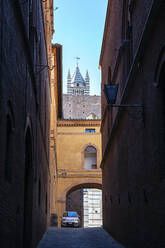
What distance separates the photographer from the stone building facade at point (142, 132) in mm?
8461

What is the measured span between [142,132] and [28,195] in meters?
3.89

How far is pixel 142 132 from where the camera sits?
10.2 meters

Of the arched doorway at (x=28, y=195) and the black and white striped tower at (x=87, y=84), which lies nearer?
the arched doorway at (x=28, y=195)

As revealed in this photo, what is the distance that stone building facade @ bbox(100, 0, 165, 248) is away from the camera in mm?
8461

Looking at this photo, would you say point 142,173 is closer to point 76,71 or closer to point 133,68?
point 133,68

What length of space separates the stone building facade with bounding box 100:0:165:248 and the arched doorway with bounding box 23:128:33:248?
2.62 meters

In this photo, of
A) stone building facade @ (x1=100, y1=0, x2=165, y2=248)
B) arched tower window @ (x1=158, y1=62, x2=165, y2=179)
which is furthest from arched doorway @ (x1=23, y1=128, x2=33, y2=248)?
arched tower window @ (x1=158, y1=62, x2=165, y2=179)

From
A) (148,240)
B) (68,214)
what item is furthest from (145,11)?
(68,214)

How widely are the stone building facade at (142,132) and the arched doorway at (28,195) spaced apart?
2.62 meters

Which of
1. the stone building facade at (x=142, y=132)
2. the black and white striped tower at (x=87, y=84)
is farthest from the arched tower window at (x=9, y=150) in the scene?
the black and white striped tower at (x=87, y=84)

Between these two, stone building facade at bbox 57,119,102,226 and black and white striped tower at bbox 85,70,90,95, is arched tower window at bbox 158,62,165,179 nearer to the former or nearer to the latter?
stone building facade at bbox 57,119,102,226

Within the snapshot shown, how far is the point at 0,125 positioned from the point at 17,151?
2.28 m

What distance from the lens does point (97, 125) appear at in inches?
1547

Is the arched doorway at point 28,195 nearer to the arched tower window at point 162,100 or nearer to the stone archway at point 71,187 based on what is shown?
the arched tower window at point 162,100
